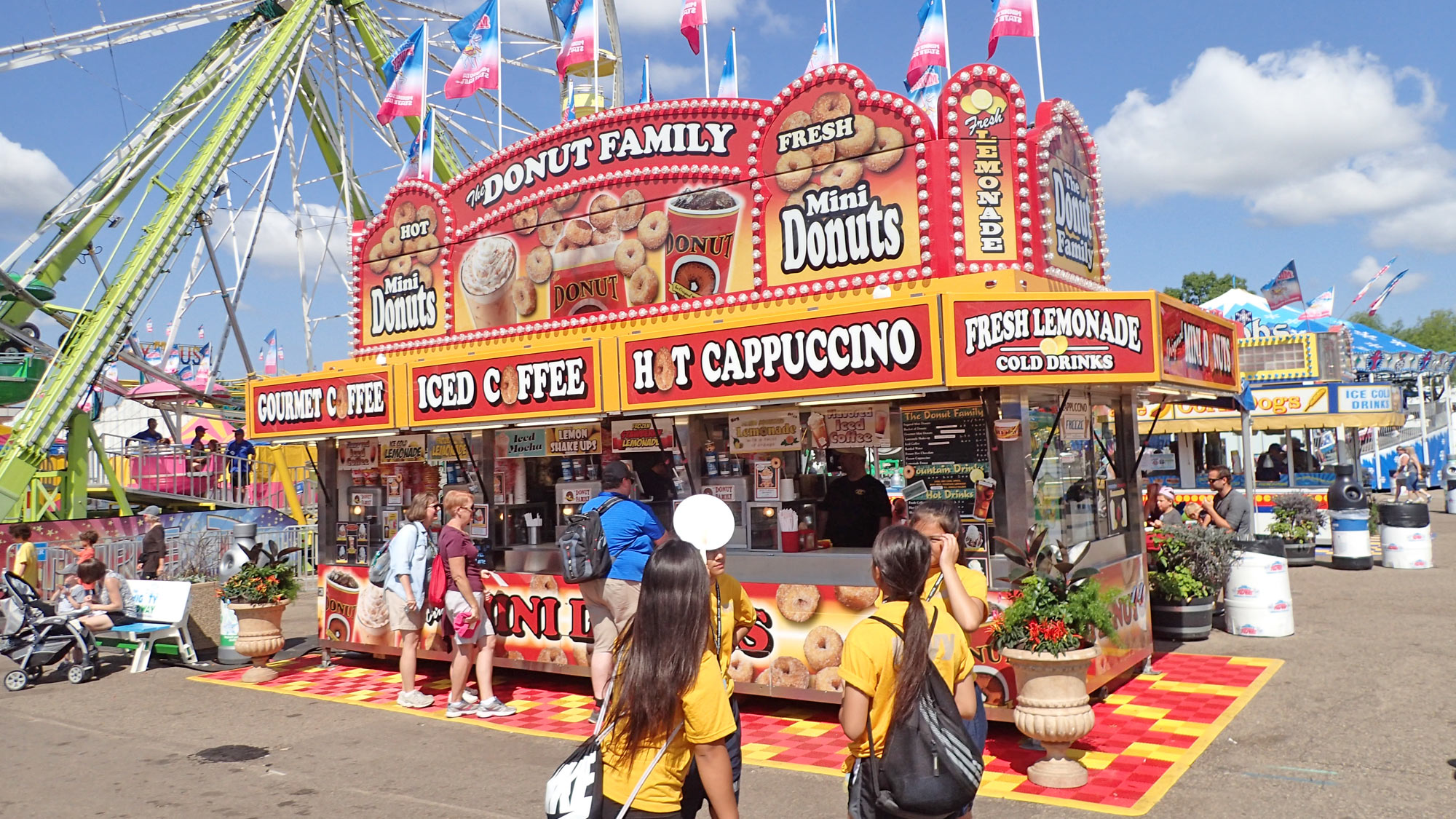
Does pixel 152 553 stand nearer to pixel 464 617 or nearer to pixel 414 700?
pixel 414 700

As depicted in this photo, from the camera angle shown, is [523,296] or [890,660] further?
[523,296]

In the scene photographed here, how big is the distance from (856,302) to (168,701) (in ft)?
24.1

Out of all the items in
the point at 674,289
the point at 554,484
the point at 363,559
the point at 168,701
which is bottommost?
the point at 168,701

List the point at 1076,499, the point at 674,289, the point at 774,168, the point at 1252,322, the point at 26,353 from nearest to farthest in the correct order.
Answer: the point at 1076,499 → the point at 774,168 → the point at 674,289 → the point at 26,353 → the point at 1252,322

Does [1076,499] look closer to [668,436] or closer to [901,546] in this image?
[668,436]

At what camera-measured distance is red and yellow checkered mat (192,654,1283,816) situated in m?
5.98

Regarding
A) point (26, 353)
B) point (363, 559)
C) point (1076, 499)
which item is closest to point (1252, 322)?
point (1076, 499)

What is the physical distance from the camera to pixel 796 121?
8.92m

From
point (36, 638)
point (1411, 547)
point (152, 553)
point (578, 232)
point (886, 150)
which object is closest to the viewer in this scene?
point (886, 150)

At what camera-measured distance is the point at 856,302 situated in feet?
24.8

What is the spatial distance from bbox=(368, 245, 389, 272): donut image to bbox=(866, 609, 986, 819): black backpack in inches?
410

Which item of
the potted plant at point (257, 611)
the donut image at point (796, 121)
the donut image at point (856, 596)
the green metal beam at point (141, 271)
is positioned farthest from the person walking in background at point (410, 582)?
the green metal beam at point (141, 271)

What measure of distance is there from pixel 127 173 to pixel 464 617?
61.8ft

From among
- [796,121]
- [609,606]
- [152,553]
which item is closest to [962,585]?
[609,606]
